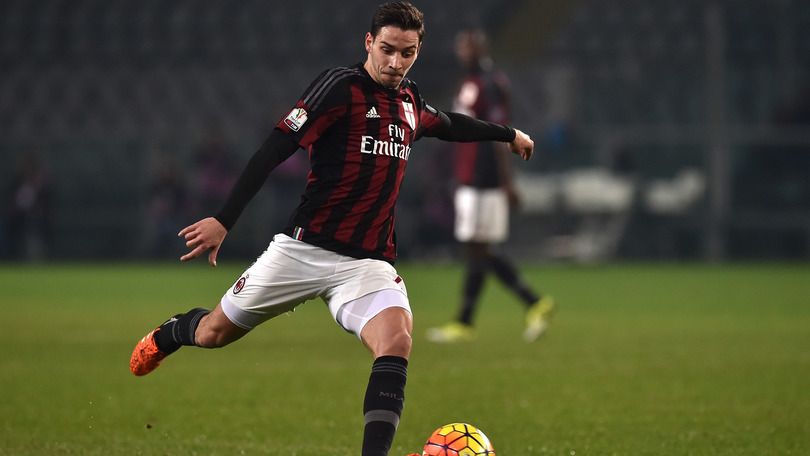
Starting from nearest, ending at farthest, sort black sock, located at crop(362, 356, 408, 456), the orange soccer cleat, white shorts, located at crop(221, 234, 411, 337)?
black sock, located at crop(362, 356, 408, 456), white shorts, located at crop(221, 234, 411, 337), the orange soccer cleat

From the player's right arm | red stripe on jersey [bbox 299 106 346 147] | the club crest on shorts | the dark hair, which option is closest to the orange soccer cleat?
the club crest on shorts

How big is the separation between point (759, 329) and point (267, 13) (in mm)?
18564

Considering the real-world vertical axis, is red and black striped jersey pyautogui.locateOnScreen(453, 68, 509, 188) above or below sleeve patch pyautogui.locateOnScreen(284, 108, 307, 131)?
above

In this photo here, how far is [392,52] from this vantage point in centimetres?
525

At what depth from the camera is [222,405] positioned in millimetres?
7457

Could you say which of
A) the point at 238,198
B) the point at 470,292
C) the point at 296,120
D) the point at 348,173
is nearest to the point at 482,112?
the point at 470,292

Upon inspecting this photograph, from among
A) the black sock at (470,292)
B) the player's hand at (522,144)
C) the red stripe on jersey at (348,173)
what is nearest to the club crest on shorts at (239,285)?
the red stripe on jersey at (348,173)

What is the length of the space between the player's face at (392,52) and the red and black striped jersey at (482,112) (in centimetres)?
557

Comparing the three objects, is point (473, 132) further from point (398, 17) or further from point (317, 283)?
point (317, 283)

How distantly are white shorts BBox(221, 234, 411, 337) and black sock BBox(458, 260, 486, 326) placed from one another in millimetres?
5841

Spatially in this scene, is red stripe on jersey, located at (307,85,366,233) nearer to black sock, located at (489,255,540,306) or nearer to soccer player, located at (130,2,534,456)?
soccer player, located at (130,2,534,456)

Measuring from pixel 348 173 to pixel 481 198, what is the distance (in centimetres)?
626

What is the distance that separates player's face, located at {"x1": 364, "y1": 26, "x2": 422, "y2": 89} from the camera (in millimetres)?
5223

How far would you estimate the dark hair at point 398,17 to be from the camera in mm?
5211
